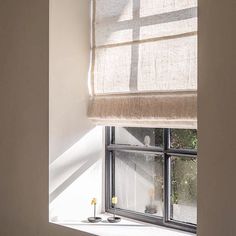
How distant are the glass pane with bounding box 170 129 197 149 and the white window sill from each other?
43 centimetres

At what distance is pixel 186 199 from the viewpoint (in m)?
2.10

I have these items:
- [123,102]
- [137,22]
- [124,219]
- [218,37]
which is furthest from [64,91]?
[218,37]

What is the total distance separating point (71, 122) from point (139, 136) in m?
0.39

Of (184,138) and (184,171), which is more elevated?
(184,138)

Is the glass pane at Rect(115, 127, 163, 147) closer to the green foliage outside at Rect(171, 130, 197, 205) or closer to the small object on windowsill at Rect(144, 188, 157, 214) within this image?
the green foliage outside at Rect(171, 130, 197, 205)

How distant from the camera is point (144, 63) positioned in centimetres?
213

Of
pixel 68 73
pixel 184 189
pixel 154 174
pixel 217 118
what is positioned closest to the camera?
pixel 217 118

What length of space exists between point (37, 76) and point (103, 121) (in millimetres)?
448

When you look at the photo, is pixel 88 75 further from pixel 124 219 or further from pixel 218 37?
pixel 218 37

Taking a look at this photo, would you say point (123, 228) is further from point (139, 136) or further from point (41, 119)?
point (41, 119)

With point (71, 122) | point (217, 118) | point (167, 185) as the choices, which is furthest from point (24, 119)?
point (217, 118)

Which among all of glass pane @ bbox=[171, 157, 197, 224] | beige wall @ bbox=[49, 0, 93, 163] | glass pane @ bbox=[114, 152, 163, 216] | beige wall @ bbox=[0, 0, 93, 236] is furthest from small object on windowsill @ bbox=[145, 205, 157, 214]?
beige wall @ bbox=[49, 0, 93, 163]

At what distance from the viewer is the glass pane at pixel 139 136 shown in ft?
7.32

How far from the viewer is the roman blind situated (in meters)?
1.95
